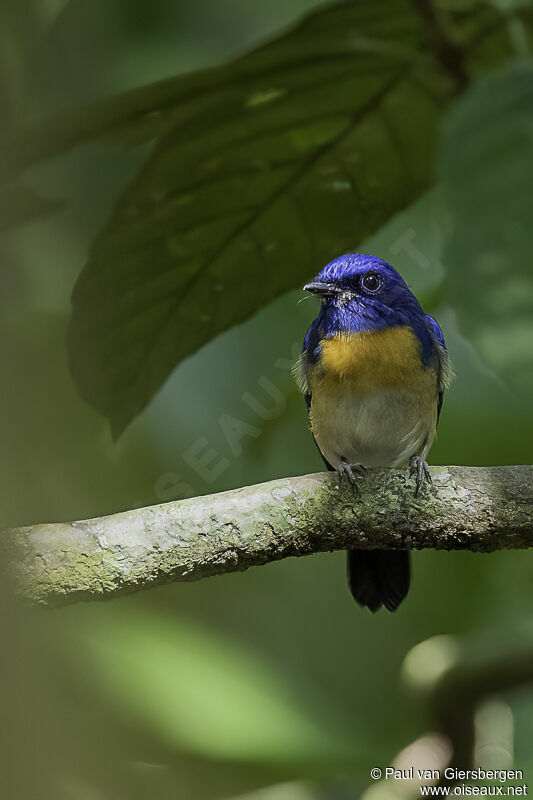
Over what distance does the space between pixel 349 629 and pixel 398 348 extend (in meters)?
1.14

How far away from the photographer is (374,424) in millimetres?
3305

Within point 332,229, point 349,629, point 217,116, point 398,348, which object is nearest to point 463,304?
point 332,229

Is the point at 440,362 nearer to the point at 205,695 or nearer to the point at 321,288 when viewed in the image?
the point at 321,288

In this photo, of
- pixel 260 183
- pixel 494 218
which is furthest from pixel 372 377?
pixel 494 218

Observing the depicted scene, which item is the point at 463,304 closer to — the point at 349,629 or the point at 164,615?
the point at 164,615

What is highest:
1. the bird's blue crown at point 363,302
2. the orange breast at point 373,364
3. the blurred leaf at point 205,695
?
the bird's blue crown at point 363,302

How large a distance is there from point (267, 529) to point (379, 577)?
1.39 m

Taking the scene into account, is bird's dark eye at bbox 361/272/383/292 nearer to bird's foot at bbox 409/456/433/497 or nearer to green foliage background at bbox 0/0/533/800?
green foliage background at bbox 0/0/533/800

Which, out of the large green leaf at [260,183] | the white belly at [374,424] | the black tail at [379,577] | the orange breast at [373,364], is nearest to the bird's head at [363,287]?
the orange breast at [373,364]

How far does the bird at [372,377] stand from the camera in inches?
128

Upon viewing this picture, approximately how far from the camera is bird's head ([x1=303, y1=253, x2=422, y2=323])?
3.33 meters

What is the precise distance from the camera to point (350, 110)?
2834 millimetres

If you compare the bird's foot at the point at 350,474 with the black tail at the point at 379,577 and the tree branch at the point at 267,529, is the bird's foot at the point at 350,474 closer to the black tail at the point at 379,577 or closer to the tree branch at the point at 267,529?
the tree branch at the point at 267,529

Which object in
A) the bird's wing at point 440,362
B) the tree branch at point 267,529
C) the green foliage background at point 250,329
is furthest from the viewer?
the bird's wing at point 440,362
